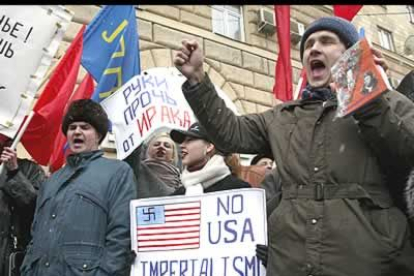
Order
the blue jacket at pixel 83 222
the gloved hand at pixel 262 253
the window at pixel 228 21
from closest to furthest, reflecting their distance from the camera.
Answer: the gloved hand at pixel 262 253, the blue jacket at pixel 83 222, the window at pixel 228 21

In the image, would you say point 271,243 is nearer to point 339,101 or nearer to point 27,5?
point 339,101

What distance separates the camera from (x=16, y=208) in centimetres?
303

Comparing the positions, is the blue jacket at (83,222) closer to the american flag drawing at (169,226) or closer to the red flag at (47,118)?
the american flag drawing at (169,226)

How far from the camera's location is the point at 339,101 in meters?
1.47

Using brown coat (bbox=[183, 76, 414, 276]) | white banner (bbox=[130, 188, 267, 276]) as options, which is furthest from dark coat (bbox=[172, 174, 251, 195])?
brown coat (bbox=[183, 76, 414, 276])

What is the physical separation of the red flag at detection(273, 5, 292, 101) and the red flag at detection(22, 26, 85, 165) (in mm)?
2273

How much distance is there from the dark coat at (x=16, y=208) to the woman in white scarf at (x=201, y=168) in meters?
0.90

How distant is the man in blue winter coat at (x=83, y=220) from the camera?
2.34 metres

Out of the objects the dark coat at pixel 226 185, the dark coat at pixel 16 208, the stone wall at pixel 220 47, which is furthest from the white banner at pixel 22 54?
the stone wall at pixel 220 47

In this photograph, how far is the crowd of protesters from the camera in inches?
Result: 56.5

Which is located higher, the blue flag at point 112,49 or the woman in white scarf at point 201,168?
the blue flag at point 112,49

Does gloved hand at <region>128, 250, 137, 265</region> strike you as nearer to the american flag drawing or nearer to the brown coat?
the american flag drawing

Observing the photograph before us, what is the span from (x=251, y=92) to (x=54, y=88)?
518 cm

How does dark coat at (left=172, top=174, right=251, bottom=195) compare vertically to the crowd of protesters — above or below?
above
